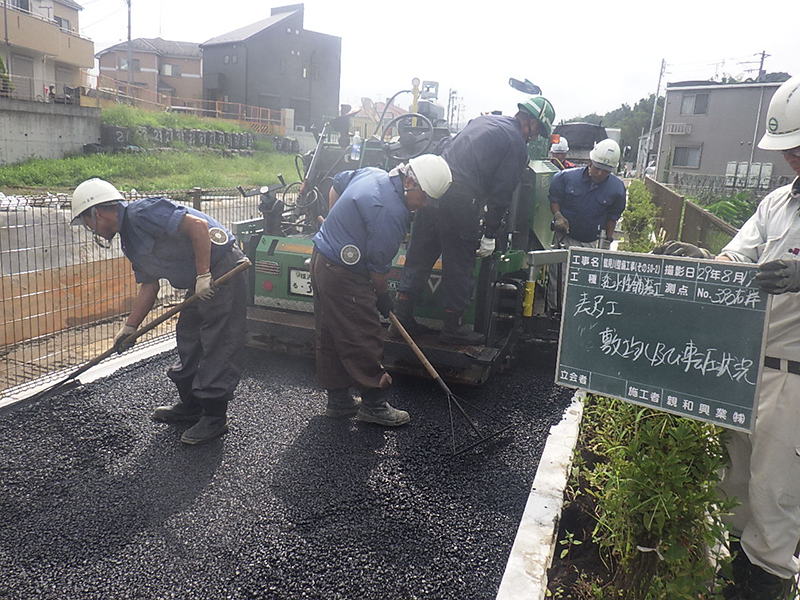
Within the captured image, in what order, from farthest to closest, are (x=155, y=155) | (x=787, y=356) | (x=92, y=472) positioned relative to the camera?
(x=155, y=155), (x=92, y=472), (x=787, y=356)

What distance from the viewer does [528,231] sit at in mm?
5406

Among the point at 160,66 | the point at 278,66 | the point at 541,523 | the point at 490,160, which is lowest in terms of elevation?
the point at 541,523

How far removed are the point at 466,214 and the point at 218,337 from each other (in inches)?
74.0

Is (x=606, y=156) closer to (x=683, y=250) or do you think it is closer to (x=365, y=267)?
(x=365, y=267)

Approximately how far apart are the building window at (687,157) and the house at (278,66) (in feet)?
70.0

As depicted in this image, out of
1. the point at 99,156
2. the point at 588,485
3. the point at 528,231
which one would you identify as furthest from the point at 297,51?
the point at 588,485

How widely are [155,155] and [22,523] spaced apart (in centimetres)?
2245

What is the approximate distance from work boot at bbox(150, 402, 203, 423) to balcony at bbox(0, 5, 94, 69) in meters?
25.9

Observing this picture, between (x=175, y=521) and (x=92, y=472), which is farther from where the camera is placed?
(x=92, y=472)

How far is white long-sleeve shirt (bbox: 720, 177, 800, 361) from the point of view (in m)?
2.20

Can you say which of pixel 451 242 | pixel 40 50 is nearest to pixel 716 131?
pixel 40 50

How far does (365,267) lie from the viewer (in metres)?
3.72

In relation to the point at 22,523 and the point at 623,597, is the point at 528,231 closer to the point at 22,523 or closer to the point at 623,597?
the point at 623,597

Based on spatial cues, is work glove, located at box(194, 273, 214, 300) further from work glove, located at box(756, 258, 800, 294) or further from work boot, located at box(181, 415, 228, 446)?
work glove, located at box(756, 258, 800, 294)
